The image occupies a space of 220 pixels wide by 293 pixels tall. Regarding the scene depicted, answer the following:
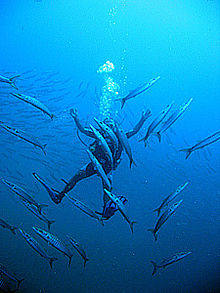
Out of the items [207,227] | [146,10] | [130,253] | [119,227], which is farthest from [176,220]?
[146,10]

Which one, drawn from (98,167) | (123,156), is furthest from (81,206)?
(123,156)

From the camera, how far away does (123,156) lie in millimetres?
22109

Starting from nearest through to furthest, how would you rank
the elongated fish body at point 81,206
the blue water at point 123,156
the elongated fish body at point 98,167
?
the elongated fish body at point 98,167
the elongated fish body at point 81,206
the blue water at point 123,156

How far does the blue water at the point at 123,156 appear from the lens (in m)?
13.0

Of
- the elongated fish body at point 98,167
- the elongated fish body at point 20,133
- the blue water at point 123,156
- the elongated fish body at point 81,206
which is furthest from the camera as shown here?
the blue water at point 123,156

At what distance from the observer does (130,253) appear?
19734 mm

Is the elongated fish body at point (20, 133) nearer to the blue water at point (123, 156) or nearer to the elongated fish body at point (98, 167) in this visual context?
the elongated fish body at point (98, 167)

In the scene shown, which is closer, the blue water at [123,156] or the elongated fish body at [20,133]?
the elongated fish body at [20,133]

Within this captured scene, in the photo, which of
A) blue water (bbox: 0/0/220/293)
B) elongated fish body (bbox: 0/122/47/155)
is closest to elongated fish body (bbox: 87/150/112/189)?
elongated fish body (bbox: 0/122/47/155)

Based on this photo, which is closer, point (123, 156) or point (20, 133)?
point (20, 133)

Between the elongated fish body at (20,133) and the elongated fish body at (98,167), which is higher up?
the elongated fish body at (20,133)

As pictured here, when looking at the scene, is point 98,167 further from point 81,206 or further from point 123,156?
point 123,156

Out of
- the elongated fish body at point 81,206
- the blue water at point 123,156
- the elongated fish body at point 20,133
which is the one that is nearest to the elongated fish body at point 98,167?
the elongated fish body at point 81,206

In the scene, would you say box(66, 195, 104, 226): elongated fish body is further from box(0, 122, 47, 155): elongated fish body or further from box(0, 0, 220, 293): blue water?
box(0, 0, 220, 293): blue water
